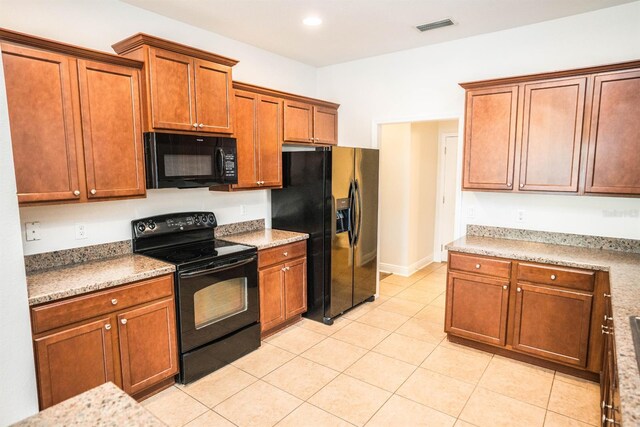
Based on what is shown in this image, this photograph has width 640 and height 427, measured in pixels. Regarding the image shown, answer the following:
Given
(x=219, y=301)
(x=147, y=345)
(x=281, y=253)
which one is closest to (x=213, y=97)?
(x=281, y=253)

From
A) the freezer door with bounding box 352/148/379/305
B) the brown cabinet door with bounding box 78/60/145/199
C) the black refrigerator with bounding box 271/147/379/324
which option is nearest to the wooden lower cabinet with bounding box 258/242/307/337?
the black refrigerator with bounding box 271/147/379/324

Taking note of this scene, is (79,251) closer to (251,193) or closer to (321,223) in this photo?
(251,193)

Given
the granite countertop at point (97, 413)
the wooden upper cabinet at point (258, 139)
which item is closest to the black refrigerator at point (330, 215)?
the wooden upper cabinet at point (258, 139)

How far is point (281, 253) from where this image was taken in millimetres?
3498

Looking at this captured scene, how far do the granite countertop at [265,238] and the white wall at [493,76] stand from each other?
58.7 inches

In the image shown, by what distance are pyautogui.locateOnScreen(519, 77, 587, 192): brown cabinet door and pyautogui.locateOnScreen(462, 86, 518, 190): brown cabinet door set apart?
0.10 meters

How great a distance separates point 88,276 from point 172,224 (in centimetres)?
87

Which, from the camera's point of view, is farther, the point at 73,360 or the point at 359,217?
the point at 359,217

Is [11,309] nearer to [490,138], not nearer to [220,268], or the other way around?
[220,268]

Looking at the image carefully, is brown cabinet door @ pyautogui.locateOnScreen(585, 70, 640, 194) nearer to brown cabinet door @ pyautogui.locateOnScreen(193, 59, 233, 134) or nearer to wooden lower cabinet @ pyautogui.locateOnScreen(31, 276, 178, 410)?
brown cabinet door @ pyautogui.locateOnScreen(193, 59, 233, 134)

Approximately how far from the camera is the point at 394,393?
104 inches

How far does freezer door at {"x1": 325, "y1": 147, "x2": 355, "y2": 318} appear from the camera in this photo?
144 inches

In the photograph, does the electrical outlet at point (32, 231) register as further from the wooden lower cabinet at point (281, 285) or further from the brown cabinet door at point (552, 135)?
the brown cabinet door at point (552, 135)

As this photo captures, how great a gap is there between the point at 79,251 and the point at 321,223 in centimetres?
201
